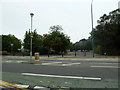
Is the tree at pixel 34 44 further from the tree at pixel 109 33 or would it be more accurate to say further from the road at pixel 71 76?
the road at pixel 71 76

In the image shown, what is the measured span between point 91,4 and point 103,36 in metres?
11.5

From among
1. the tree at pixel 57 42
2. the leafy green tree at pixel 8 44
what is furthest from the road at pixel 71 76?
the leafy green tree at pixel 8 44

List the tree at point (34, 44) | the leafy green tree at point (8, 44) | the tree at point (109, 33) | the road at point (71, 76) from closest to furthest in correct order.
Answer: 1. the road at point (71, 76)
2. the tree at point (109, 33)
3. the tree at point (34, 44)
4. the leafy green tree at point (8, 44)

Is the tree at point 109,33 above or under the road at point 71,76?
above

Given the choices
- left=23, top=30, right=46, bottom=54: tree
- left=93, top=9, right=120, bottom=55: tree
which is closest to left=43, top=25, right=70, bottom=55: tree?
left=23, top=30, right=46, bottom=54: tree

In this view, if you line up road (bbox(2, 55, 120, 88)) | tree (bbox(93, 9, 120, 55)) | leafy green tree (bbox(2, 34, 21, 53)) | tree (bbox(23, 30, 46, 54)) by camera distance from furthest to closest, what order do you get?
leafy green tree (bbox(2, 34, 21, 53)), tree (bbox(23, 30, 46, 54)), tree (bbox(93, 9, 120, 55)), road (bbox(2, 55, 120, 88))

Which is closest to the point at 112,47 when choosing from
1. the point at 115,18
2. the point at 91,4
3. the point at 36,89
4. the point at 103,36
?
the point at 103,36

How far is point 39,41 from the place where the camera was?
45688 mm

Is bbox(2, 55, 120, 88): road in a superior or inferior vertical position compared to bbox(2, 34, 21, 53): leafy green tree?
inferior

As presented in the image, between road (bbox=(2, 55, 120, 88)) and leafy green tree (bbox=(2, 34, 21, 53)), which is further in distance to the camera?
leafy green tree (bbox=(2, 34, 21, 53))

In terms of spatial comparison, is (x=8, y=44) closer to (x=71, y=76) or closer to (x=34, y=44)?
(x=34, y=44)

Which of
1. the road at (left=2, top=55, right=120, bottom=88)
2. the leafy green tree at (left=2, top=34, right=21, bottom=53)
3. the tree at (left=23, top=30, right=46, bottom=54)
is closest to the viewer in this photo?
the road at (left=2, top=55, right=120, bottom=88)

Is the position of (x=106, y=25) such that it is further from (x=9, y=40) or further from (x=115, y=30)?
(x=9, y=40)

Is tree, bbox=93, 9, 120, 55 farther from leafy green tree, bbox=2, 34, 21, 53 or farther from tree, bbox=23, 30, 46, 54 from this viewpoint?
leafy green tree, bbox=2, 34, 21, 53
